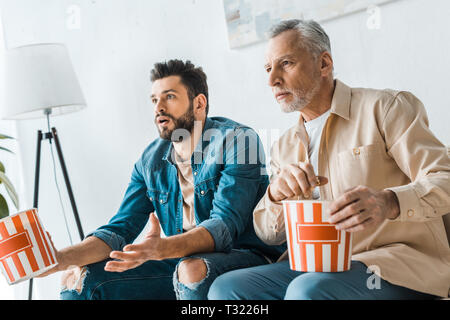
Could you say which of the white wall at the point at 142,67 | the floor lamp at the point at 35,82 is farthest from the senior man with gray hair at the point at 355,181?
the floor lamp at the point at 35,82

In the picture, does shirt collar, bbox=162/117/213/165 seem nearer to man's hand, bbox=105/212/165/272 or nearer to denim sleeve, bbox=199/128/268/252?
denim sleeve, bbox=199/128/268/252

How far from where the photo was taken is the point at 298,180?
1.07m

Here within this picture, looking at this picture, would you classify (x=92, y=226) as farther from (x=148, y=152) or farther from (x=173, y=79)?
(x=173, y=79)

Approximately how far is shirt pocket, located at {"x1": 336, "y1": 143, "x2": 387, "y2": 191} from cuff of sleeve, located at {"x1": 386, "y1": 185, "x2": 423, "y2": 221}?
20 cm

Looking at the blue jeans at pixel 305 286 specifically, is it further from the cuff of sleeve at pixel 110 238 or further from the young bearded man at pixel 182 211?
the cuff of sleeve at pixel 110 238

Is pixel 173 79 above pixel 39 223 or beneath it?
above

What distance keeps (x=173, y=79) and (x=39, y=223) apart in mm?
723

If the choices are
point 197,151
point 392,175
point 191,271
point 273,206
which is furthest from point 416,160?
point 197,151

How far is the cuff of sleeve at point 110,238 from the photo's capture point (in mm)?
1567

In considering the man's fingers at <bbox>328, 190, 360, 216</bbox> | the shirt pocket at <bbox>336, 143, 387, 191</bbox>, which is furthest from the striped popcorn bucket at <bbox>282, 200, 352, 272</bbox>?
the shirt pocket at <bbox>336, 143, 387, 191</bbox>

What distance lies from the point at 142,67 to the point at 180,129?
825mm

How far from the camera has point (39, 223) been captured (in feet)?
4.03

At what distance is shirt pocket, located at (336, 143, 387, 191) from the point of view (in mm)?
1245
